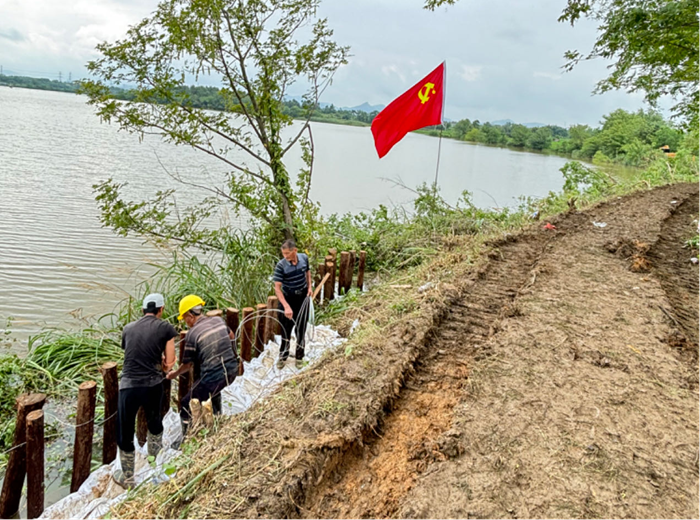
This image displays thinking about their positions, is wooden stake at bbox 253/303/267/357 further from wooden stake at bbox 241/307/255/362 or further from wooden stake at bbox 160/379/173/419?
wooden stake at bbox 160/379/173/419

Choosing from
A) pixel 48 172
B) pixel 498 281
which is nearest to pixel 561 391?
pixel 498 281

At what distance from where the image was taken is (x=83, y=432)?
3.25 m

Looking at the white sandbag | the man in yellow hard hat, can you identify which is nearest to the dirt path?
the white sandbag

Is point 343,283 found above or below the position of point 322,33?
below

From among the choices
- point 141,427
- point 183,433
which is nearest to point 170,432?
point 183,433

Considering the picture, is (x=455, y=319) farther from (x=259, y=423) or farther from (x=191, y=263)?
(x=191, y=263)

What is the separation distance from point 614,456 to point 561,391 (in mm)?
682

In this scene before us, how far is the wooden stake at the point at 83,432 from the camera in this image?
127 inches

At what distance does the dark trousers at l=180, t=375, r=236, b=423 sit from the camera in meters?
3.84

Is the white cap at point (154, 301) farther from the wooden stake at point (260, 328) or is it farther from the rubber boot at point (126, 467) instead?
the wooden stake at point (260, 328)

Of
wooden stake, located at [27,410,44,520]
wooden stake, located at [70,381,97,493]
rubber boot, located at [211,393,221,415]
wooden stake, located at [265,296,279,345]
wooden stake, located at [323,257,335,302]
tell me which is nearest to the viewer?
wooden stake, located at [27,410,44,520]

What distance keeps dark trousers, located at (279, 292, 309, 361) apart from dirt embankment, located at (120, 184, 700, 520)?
3.65 ft

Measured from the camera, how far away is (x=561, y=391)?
10.7ft

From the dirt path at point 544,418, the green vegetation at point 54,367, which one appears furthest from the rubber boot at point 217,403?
the green vegetation at point 54,367
